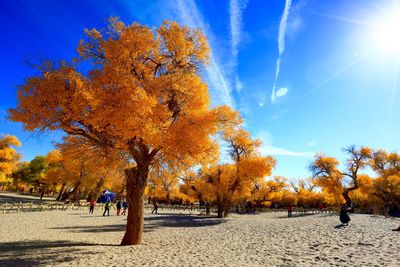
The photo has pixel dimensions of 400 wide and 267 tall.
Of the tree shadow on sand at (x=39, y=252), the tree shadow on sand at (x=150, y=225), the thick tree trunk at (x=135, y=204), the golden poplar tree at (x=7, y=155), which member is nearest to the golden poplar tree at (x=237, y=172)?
the tree shadow on sand at (x=150, y=225)

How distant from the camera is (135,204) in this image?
13.7 meters

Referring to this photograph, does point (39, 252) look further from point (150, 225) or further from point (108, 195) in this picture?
point (108, 195)

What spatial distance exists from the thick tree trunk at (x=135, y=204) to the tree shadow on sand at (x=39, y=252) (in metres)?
2.09

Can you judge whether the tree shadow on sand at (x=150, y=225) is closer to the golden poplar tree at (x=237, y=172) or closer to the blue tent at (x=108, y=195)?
the golden poplar tree at (x=237, y=172)

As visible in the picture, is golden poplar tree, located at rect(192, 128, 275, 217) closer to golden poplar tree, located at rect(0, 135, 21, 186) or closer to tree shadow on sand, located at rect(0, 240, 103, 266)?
tree shadow on sand, located at rect(0, 240, 103, 266)

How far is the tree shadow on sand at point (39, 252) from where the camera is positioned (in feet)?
32.2

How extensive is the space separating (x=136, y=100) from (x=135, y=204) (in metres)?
6.03

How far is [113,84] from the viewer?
11289 mm

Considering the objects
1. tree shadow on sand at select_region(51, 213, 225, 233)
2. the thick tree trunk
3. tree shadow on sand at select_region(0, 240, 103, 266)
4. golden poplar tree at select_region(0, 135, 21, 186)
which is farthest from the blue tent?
the thick tree trunk

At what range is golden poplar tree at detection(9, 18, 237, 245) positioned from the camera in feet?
35.3

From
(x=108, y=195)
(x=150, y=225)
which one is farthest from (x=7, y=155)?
(x=150, y=225)

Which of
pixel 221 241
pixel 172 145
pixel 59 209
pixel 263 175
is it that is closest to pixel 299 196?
pixel 263 175

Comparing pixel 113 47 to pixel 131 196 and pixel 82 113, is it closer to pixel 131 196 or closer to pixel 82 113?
pixel 82 113

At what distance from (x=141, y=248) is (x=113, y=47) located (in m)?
9.31
